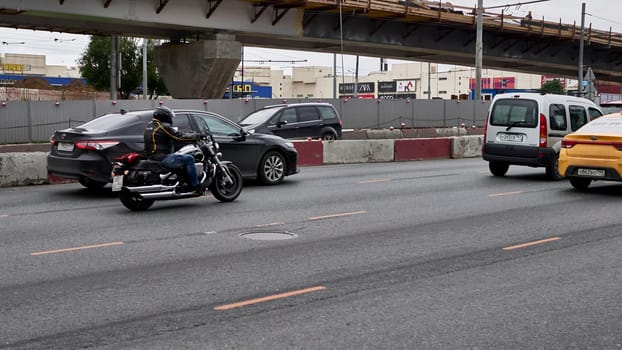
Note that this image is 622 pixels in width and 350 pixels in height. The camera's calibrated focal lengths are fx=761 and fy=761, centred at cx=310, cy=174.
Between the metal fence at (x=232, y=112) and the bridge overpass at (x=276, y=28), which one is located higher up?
the bridge overpass at (x=276, y=28)

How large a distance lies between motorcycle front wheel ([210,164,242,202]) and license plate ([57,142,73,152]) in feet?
8.81

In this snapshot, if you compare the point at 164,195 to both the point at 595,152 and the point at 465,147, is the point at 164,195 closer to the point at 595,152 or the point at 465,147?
the point at 595,152

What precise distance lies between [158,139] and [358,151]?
37.8 ft

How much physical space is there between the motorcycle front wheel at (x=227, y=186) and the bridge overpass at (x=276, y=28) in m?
21.8

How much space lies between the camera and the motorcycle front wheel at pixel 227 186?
12391 mm

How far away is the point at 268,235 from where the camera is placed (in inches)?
372

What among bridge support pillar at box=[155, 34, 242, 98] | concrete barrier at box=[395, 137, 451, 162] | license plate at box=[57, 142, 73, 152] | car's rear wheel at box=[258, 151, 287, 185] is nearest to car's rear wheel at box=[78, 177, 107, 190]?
license plate at box=[57, 142, 73, 152]

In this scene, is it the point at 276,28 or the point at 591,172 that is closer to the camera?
the point at 591,172

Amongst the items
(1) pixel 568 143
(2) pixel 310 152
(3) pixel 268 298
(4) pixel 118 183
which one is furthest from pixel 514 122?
(3) pixel 268 298

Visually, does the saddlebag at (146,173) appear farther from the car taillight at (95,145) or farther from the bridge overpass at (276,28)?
the bridge overpass at (276,28)

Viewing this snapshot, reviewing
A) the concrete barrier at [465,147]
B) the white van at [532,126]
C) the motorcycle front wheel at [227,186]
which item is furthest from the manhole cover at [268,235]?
the concrete barrier at [465,147]

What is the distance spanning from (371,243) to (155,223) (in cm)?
322

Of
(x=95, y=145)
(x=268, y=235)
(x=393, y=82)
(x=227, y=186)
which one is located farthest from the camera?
(x=393, y=82)

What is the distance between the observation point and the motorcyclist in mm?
11398
